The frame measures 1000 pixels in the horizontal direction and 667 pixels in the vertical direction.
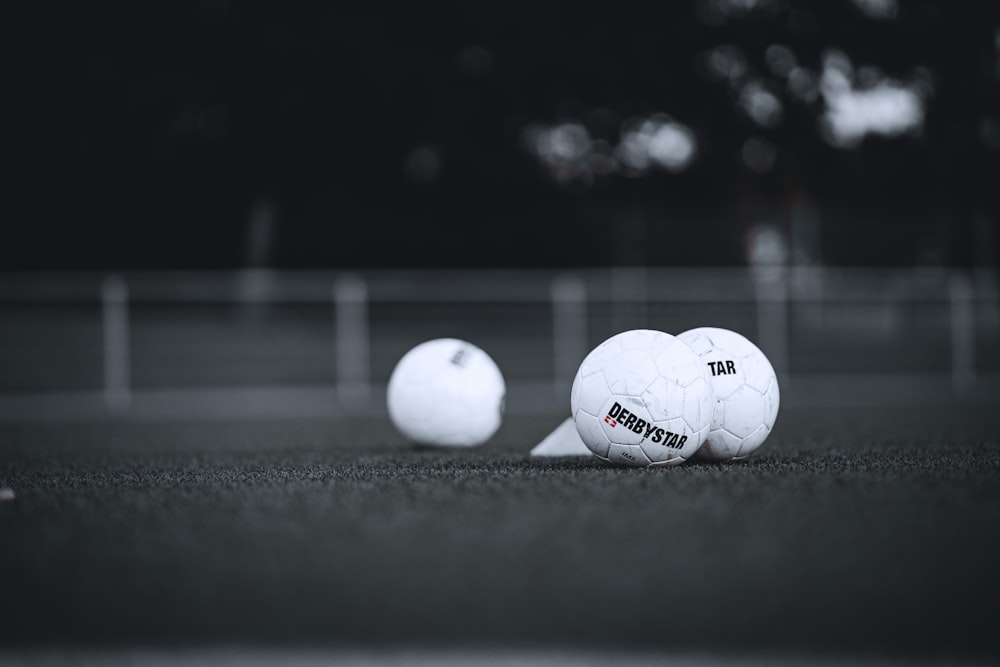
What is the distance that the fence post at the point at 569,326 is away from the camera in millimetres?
16997

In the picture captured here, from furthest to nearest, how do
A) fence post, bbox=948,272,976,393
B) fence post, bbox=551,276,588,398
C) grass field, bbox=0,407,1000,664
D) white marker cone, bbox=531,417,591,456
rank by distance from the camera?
fence post, bbox=948,272,976,393
fence post, bbox=551,276,588,398
white marker cone, bbox=531,417,591,456
grass field, bbox=0,407,1000,664

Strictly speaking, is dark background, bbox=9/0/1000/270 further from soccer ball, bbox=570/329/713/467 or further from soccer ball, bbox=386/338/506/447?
soccer ball, bbox=570/329/713/467

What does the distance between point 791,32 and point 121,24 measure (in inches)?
481

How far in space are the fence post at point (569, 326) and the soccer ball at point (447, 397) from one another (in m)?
10.2

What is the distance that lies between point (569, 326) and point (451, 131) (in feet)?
17.6

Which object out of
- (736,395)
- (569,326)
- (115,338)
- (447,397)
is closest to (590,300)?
(569,326)

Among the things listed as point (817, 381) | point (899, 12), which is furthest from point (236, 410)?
point (899, 12)

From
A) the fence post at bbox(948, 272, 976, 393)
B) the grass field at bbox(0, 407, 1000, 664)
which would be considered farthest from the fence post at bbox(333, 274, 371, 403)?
the grass field at bbox(0, 407, 1000, 664)

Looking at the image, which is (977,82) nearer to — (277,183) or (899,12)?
(899,12)

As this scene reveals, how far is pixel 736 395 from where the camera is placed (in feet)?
16.8

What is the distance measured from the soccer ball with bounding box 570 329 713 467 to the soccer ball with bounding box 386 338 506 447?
1.59m

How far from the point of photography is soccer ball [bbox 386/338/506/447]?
6.59m

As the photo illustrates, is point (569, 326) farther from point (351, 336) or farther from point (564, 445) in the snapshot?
point (564, 445)

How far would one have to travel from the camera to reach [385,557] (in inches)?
131
